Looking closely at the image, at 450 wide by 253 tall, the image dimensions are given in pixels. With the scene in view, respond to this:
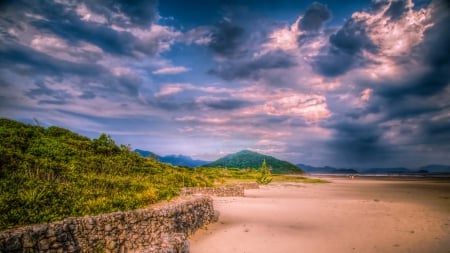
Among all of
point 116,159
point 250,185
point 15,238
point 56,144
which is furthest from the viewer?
point 250,185

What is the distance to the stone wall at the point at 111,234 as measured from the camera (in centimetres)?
798

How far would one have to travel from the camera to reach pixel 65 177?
17.0 meters

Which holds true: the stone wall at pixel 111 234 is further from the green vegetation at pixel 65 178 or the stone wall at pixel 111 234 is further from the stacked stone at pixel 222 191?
the stacked stone at pixel 222 191

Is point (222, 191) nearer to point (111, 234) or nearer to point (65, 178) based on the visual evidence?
point (65, 178)

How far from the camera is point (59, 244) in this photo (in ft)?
28.3

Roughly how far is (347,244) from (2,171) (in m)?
18.6

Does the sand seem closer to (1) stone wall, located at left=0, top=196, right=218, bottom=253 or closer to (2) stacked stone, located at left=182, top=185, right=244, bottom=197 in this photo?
(1) stone wall, located at left=0, top=196, right=218, bottom=253

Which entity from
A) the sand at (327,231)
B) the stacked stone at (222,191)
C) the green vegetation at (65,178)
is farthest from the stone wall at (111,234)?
the stacked stone at (222,191)

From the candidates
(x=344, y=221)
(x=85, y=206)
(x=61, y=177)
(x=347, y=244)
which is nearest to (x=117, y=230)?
(x=85, y=206)

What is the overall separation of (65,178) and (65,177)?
0.44 feet

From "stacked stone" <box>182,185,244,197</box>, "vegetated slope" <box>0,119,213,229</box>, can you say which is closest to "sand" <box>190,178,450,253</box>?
"vegetated slope" <box>0,119,213,229</box>

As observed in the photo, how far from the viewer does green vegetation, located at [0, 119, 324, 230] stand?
1155cm

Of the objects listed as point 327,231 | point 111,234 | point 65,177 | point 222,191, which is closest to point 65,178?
point 65,177

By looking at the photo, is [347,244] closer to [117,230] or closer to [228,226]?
[228,226]
